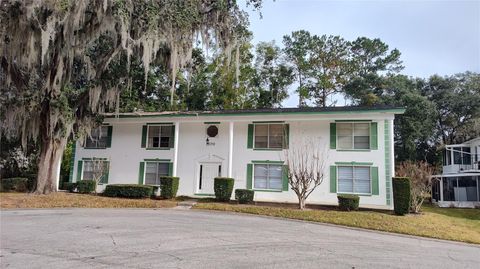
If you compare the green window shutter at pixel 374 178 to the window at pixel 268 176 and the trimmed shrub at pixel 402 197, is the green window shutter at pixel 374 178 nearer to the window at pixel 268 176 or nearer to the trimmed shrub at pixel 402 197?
the trimmed shrub at pixel 402 197

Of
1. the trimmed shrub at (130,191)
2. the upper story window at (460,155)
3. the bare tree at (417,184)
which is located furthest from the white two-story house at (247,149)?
the upper story window at (460,155)

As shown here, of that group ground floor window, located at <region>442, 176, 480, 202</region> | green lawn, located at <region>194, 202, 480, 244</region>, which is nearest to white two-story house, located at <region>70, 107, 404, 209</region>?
green lawn, located at <region>194, 202, 480, 244</region>

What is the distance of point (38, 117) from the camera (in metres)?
17.2

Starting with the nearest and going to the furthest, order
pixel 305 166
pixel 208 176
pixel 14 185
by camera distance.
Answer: pixel 305 166 → pixel 208 176 → pixel 14 185

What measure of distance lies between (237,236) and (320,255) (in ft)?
7.49

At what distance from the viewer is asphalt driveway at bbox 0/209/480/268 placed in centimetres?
654

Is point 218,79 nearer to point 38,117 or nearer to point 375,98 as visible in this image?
point 375,98

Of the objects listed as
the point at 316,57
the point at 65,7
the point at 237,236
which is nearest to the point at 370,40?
the point at 316,57

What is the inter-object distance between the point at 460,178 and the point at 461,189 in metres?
0.69

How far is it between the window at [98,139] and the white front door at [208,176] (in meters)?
5.69

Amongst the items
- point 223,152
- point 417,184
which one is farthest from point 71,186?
point 417,184

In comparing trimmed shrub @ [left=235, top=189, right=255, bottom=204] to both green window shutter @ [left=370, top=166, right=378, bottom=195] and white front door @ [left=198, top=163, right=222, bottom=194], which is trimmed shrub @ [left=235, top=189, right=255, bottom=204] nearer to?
white front door @ [left=198, top=163, right=222, bottom=194]

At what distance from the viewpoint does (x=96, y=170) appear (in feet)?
65.1

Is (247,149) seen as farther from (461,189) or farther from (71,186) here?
(461,189)
